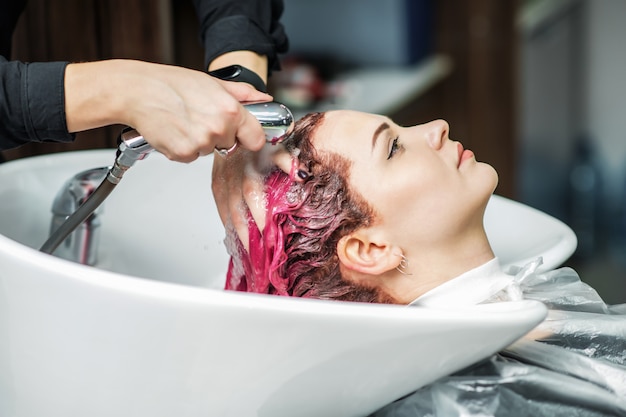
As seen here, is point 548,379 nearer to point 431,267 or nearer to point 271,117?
point 431,267

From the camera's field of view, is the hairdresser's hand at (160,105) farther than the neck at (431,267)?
No

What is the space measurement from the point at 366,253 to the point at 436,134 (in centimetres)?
18

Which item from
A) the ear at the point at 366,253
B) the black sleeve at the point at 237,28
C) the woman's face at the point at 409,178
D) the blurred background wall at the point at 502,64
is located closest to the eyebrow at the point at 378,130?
the woman's face at the point at 409,178

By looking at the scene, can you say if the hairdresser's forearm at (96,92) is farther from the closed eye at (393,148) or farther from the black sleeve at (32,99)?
the closed eye at (393,148)

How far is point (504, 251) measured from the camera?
1.27 meters

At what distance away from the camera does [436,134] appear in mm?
1045

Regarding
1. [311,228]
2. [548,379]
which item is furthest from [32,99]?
[548,379]

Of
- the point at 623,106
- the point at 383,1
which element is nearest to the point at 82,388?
the point at 383,1

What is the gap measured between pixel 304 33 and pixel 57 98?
2216mm

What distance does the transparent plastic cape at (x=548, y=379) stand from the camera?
808 millimetres

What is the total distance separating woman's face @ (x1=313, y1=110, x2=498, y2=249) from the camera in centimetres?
98

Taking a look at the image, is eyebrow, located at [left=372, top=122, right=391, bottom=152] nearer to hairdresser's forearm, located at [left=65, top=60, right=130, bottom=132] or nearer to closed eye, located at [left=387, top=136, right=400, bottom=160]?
closed eye, located at [left=387, top=136, right=400, bottom=160]

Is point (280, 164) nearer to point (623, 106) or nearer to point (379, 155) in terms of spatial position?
point (379, 155)

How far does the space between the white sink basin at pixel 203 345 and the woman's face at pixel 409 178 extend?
0.20 metres
